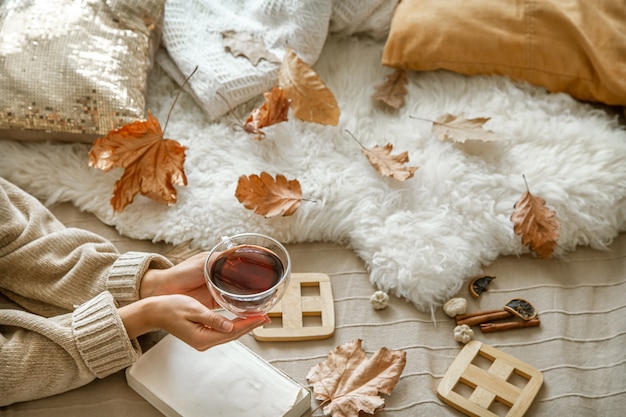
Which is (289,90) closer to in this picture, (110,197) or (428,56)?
(428,56)

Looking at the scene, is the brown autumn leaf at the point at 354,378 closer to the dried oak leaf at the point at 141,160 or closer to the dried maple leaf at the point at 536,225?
the dried maple leaf at the point at 536,225

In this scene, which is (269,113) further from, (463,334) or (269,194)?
(463,334)

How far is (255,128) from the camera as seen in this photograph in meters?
1.39

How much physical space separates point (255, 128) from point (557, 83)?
2.17ft

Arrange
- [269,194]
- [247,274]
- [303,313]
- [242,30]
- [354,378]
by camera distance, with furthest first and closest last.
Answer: [242,30]
[269,194]
[303,313]
[354,378]
[247,274]

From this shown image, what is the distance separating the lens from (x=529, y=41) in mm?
1426

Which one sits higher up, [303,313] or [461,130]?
[461,130]

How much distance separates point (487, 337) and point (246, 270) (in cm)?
47

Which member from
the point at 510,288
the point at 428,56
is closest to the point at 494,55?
the point at 428,56

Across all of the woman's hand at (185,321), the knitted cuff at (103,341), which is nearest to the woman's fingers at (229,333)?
the woman's hand at (185,321)

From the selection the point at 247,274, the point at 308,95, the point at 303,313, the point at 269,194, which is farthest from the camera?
the point at 308,95

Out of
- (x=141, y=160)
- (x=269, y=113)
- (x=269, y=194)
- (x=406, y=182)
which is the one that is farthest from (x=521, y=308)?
(x=141, y=160)

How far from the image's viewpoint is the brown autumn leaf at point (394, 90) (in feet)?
4.81

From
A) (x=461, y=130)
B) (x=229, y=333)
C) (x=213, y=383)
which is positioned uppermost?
(x=461, y=130)
